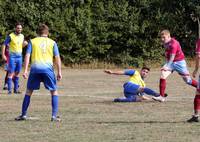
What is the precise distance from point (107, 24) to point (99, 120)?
2410 centimetres

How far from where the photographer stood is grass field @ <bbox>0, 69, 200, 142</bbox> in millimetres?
10578

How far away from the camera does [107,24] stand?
3666 cm

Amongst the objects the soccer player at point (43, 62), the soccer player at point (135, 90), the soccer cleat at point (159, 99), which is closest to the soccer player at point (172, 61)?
the soccer cleat at point (159, 99)

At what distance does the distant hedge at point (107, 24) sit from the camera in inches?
1389

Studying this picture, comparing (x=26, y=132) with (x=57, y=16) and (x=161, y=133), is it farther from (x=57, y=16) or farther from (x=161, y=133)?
(x=57, y=16)

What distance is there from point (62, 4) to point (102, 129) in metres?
25.2

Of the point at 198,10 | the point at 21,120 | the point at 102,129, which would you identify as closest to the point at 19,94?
the point at 21,120

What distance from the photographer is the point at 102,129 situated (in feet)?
37.6

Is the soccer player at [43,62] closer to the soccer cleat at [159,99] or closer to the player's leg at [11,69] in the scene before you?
the soccer cleat at [159,99]

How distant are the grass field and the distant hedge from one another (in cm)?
1602

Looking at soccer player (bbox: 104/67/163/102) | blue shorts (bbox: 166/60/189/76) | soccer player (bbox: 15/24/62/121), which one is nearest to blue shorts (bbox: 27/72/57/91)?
soccer player (bbox: 15/24/62/121)

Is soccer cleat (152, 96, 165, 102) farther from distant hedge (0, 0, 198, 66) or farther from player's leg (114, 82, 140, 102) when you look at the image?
distant hedge (0, 0, 198, 66)

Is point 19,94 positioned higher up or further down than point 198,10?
further down

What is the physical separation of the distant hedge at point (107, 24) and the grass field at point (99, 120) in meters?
16.0
